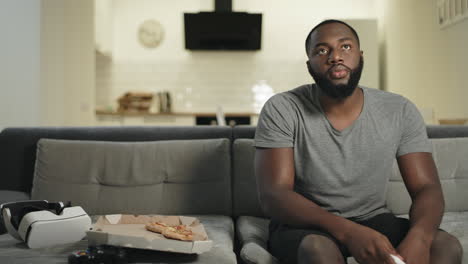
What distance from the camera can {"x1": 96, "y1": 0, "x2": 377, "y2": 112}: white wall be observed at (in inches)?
280

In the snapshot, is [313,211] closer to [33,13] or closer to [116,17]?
[33,13]

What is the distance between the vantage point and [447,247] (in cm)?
139

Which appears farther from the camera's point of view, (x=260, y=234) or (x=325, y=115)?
(x=260, y=234)

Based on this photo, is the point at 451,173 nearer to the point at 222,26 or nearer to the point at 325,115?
the point at 325,115

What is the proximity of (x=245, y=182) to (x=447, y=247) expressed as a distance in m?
1.08

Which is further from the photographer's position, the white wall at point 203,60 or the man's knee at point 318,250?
the white wall at point 203,60

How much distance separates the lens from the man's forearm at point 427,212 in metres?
1.43

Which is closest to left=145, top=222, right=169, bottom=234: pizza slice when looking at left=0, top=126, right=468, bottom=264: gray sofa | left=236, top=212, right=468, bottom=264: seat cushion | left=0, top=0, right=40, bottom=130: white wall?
left=236, top=212, right=468, bottom=264: seat cushion

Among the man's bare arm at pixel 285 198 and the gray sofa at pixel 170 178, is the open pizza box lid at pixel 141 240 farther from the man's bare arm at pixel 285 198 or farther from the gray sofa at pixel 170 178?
the gray sofa at pixel 170 178

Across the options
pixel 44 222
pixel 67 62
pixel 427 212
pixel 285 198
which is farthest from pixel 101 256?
pixel 67 62

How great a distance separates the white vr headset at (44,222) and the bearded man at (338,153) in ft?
2.14

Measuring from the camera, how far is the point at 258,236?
5.97 feet

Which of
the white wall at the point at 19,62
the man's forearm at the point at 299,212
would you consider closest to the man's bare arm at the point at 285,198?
the man's forearm at the point at 299,212

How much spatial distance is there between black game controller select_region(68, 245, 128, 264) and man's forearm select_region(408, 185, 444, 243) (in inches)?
32.2
